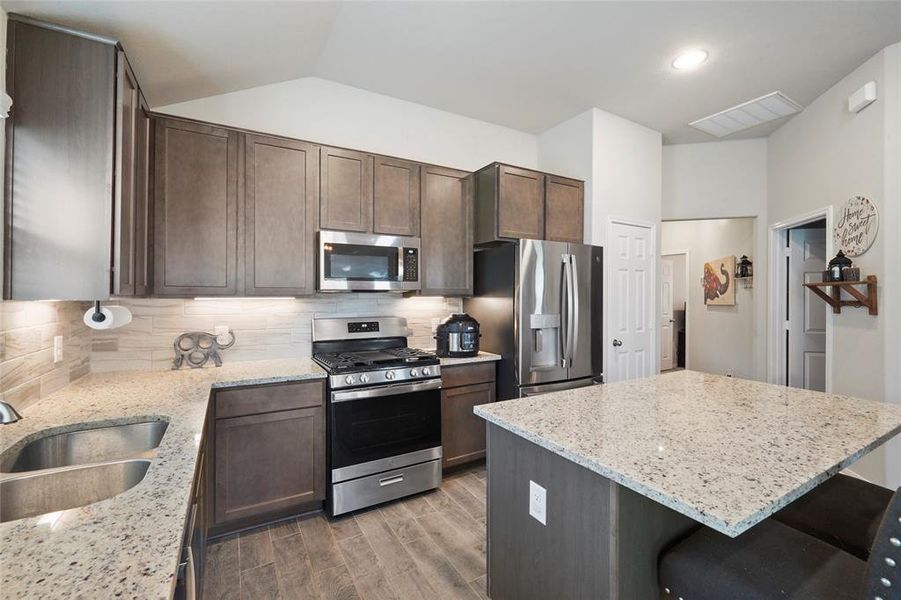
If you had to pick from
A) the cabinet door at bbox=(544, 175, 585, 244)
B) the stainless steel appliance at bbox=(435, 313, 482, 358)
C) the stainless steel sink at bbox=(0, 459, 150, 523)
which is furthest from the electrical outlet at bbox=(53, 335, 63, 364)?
the cabinet door at bbox=(544, 175, 585, 244)

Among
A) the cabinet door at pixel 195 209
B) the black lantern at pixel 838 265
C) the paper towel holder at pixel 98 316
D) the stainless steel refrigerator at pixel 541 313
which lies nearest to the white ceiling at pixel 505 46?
the cabinet door at pixel 195 209

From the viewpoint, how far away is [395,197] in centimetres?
292

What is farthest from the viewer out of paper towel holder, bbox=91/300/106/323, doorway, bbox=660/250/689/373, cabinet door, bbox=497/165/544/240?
doorway, bbox=660/250/689/373

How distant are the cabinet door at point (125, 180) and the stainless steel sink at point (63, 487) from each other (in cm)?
81

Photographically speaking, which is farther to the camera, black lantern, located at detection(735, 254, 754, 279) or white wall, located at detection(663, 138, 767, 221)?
black lantern, located at detection(735, 254, 754, 279)

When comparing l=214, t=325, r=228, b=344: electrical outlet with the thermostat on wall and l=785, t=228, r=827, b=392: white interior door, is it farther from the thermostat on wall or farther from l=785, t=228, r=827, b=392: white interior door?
l=785, t=228, r=827, b=392: white interior door

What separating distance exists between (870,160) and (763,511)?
11.0ft

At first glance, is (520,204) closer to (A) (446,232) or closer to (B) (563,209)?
(B) (563,209)

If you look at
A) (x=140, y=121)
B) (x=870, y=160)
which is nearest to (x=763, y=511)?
(x=140, y=121)

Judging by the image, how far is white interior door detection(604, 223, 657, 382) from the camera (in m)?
3.50

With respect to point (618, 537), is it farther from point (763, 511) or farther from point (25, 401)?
point (25, 401)

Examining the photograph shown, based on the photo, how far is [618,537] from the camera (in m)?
1.11

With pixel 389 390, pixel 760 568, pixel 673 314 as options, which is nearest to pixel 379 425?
pixel 389 390

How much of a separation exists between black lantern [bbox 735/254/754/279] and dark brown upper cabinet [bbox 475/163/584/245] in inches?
114
